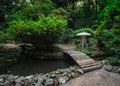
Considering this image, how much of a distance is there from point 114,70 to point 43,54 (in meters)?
4.45

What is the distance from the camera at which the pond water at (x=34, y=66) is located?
288 inches

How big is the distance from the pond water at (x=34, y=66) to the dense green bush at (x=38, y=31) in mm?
1249

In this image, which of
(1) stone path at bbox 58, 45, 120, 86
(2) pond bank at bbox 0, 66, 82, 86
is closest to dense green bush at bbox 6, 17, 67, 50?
(2) pond bank at bbox 0, 66, 82, 86

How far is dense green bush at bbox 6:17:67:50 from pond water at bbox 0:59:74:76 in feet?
4.10

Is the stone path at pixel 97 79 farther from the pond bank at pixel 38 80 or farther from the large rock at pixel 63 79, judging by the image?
the pond bank at pixel 38 80

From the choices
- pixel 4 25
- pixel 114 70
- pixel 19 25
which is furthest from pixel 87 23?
pixel 114 70

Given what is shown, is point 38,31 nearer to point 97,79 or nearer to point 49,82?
point 49,82

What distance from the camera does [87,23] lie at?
1711 centimetres

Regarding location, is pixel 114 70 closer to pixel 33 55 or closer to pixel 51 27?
pixel 51 27

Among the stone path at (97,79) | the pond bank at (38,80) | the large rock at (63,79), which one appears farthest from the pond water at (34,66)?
the stone path at (97,79)

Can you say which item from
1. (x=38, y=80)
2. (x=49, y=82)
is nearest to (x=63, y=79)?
(x=49, y=82)

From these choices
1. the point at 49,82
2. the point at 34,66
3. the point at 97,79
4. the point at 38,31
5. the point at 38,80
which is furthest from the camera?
the point at 38,31

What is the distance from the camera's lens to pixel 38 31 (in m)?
8.88

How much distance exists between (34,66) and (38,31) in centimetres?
202
